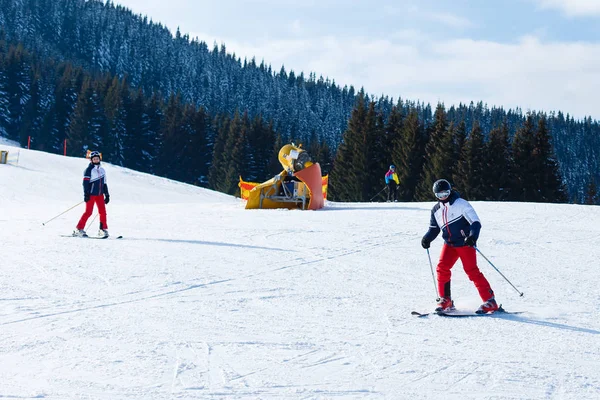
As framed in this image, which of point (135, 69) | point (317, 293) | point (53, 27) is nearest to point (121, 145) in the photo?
point (317, 293)

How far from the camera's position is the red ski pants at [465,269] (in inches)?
278

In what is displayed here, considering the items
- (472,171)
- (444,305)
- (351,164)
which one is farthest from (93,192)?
(351,164)

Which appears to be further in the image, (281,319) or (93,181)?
(93,181)

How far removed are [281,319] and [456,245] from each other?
7.34 ft

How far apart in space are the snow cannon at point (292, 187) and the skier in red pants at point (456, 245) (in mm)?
12457

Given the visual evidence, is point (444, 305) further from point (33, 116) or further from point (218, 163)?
point (33, 116)

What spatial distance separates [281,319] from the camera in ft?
21.5

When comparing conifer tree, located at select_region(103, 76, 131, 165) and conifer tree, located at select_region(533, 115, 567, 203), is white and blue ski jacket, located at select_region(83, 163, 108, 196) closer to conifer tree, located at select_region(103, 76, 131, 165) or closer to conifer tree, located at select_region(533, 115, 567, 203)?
conifer tree, located at select_region(533, 115, 567, 203)

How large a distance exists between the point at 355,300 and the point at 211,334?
2.40 m

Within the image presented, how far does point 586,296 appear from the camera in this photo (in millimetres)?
8312

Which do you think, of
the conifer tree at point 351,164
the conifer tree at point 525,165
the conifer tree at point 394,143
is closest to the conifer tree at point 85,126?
the conifer tree at point 351,164

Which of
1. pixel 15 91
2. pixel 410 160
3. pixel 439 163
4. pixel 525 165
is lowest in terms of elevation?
pixel 439 163

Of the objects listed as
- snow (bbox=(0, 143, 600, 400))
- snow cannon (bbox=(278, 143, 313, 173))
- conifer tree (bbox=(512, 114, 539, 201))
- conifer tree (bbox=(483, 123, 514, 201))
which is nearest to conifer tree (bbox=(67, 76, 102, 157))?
conifer tree (bbox=(483, 123, 514, 201))

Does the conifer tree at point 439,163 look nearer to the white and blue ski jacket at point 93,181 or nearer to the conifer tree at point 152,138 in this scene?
the conifer tree at point 152,138
